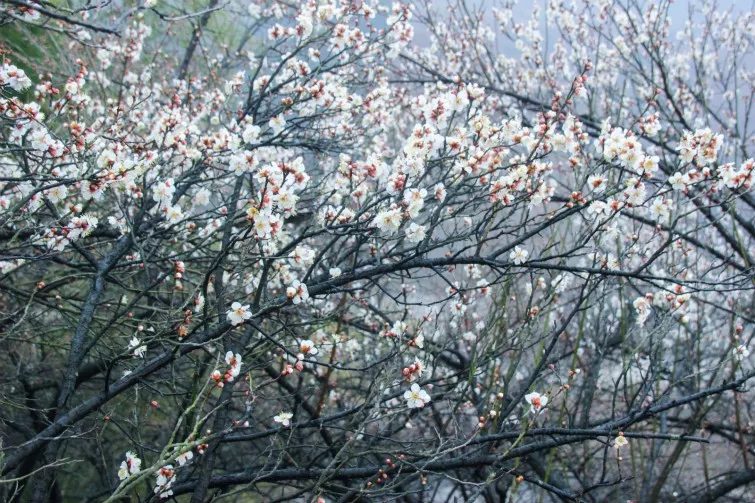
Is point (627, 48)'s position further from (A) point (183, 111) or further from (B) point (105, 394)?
(B) point (105, 394)

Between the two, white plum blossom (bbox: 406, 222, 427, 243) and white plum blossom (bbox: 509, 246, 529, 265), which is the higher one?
white plum blossom (bbox: 406, 222, 427, 243)

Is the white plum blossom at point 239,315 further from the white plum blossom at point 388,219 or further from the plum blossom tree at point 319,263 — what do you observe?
the white plum blossom at point 388,219

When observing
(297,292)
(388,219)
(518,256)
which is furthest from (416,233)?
(297,292)

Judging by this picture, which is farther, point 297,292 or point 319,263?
point 319,263

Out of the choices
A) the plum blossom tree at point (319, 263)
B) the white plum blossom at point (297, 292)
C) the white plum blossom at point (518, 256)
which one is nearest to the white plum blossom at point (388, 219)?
the plum blossom tree at point (319, 263)

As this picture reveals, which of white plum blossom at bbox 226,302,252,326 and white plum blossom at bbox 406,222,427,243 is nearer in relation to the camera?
white plum blossom at bbox 226,302,252,326

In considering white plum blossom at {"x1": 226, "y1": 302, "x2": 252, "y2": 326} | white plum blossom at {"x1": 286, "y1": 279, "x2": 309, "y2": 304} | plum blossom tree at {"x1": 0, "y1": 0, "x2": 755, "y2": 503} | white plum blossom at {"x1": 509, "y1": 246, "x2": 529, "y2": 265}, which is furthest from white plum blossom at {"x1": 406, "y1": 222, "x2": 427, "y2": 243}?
white plum blossom at {"x1": 226, "y1": 302, "x2": 252, "y2": 326}

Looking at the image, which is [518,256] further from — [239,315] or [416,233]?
[239,315]

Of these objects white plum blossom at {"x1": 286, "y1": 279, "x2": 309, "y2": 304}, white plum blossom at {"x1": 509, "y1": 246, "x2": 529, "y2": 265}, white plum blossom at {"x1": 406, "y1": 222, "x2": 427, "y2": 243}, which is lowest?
white plum blossom at {"x1": 286, "y1": 279, "x2": 309, "y2": 304}

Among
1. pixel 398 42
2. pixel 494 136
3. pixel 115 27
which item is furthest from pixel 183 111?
pixel 494 136

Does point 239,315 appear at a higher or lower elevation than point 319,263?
lower

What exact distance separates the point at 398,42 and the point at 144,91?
2.93m

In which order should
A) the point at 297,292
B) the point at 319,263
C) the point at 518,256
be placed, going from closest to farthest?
1. the point at 297,292
2. the point at 518,256
3. the point at 319,263

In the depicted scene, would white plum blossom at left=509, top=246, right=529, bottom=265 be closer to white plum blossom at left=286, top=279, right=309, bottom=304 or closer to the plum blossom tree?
the plum blossom tree
